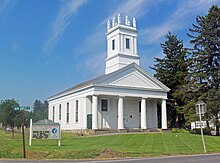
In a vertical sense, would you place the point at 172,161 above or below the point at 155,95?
below

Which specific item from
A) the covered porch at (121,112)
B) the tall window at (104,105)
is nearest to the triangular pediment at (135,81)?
the covered porch at (121,112)

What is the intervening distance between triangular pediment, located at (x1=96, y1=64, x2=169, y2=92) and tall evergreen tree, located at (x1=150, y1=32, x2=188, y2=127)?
6836 mm

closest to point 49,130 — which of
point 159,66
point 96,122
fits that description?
point 96,122

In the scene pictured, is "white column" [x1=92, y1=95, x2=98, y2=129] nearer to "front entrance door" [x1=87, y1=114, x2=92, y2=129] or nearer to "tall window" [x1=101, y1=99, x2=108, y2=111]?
"front entrance door" [x1=87, y1=114, x2=92, y2=129]

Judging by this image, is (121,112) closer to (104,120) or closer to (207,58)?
(104,120)

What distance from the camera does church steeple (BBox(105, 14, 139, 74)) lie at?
42.9 meters

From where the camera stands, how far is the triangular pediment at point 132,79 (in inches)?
1415

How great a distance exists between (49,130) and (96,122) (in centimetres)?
1278

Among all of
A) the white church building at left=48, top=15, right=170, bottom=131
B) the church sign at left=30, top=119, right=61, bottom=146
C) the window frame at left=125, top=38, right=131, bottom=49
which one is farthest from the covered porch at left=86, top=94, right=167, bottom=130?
the church sign at left=30, top=119, right=61, bottom=146

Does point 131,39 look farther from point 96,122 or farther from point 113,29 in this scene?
point 96,122

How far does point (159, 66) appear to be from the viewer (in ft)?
161

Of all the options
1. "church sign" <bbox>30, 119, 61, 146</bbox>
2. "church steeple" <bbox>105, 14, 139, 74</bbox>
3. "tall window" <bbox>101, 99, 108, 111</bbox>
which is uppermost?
"church steeple" <bbox>105, 14, 139, 74</bbox>

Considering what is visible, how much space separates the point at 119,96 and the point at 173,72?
15118 millimetres

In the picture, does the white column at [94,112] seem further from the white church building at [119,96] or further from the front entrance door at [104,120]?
the front entrance door at [104,120]
